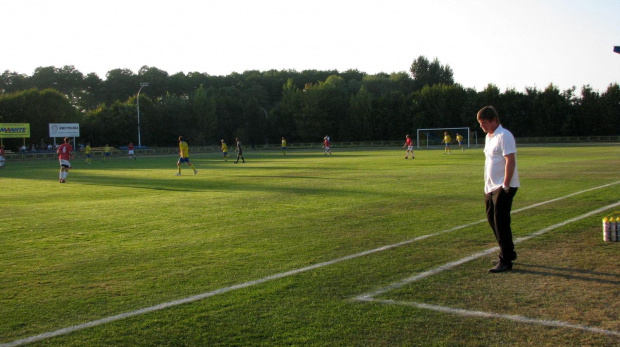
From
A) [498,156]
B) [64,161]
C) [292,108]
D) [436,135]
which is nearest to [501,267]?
[498,156]

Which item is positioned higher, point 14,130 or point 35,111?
point 35,111

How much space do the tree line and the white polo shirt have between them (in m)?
75.5

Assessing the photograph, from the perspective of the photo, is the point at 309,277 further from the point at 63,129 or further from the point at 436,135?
the point at 436,135

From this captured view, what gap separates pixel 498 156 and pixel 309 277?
9.13ft

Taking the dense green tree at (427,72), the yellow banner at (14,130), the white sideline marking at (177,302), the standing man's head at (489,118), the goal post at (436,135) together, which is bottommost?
the white sideline marking at (177,302)

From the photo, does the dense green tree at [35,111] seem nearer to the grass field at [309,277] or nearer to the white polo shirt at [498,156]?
the grass field at [309,277]

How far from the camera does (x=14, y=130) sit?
6475cm

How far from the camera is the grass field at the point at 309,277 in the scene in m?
4.60

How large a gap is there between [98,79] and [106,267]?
379ft

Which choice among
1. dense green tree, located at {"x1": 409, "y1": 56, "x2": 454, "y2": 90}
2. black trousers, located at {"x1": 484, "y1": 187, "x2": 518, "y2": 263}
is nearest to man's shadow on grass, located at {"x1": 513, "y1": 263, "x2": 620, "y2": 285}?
black trousers, located at {"x1": 484, "y1": 187, "x2": 518, "y2": 263}

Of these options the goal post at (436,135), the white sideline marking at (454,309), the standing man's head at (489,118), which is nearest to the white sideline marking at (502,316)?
the white sideline marking at (454,309)

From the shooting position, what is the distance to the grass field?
460cm

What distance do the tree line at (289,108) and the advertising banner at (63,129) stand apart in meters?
6.70

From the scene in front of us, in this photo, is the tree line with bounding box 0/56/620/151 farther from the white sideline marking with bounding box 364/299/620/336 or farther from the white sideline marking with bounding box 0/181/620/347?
the white sideline marking with bounding box 364/299/620/336
